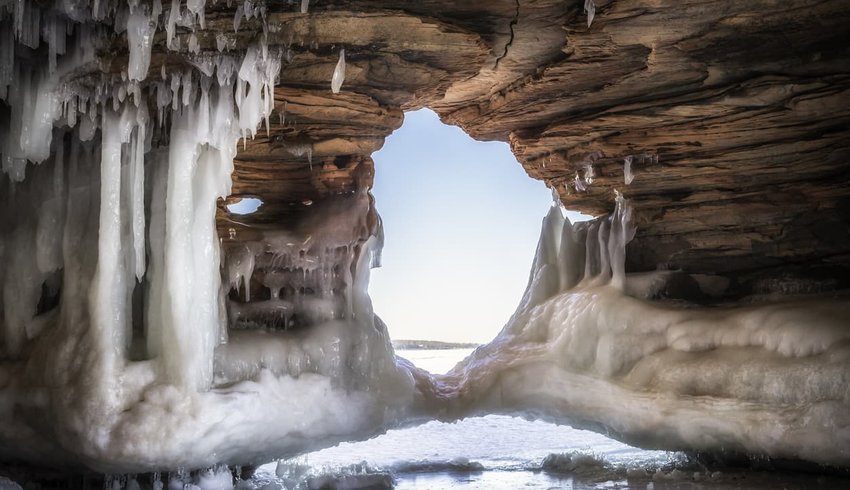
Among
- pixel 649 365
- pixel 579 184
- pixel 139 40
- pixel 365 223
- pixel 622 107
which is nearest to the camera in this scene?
pixel 139 40

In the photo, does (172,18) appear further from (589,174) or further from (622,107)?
(589,174)

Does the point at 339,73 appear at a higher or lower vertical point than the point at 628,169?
higher

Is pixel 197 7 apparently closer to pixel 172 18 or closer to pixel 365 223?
pixel 172 18

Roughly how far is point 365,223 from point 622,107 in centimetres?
340

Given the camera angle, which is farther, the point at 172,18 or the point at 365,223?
the point at 365,223

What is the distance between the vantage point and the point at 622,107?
30.6 feet

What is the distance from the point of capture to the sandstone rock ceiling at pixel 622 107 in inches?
291

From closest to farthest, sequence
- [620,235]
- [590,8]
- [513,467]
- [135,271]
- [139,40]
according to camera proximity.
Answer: [139,40], [590,8], [135,271], [513,467], [620,235]

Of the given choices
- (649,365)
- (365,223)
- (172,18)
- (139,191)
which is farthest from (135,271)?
(649,365)

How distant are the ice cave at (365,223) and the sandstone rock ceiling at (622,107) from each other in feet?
0.11

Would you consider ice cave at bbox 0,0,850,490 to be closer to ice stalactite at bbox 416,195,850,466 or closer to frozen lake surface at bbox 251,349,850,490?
ice stalactite at bbox 416,195,850,466

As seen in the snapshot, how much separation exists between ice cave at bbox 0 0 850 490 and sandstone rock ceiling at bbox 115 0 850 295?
0.11 ft

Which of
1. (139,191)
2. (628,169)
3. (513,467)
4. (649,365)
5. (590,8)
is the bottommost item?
(513,467)

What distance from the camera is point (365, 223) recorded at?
9.91 m
